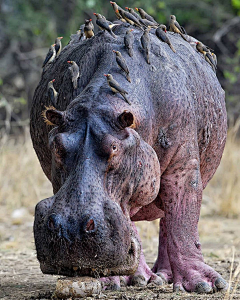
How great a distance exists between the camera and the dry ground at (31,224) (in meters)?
4.60

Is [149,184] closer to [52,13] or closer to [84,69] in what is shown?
[84,69]

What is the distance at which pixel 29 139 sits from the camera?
30.2 feet

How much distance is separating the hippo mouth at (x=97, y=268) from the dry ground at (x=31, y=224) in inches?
28.8

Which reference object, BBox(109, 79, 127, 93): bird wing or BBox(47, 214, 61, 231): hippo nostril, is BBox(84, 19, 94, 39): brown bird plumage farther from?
BBox(47, 214, 61, 231): hippo nostril

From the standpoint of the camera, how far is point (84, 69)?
3.95 m

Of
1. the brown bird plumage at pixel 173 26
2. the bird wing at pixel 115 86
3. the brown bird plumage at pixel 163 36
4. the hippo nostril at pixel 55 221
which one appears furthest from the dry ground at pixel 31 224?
the brown bird plumage at pixel 173 26

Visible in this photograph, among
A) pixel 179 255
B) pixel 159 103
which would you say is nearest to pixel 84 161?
pixel 159 103

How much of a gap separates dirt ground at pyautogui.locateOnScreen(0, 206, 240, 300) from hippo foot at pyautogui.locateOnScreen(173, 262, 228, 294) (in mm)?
71

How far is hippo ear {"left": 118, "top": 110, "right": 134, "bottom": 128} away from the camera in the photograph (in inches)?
133

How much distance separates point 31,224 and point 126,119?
4954 millimetres

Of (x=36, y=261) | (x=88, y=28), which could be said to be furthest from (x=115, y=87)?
(x=36, y=261)

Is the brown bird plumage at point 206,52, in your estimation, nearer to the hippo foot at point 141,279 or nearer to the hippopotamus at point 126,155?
the hippopotamus at point 126,155

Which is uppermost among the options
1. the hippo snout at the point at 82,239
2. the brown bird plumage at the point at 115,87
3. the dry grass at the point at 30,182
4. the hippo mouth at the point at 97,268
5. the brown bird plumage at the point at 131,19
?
the brown bird plumage at the point at 131,19

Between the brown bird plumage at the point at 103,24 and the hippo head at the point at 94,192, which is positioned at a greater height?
the brown bird plumage at the point at 103,24
